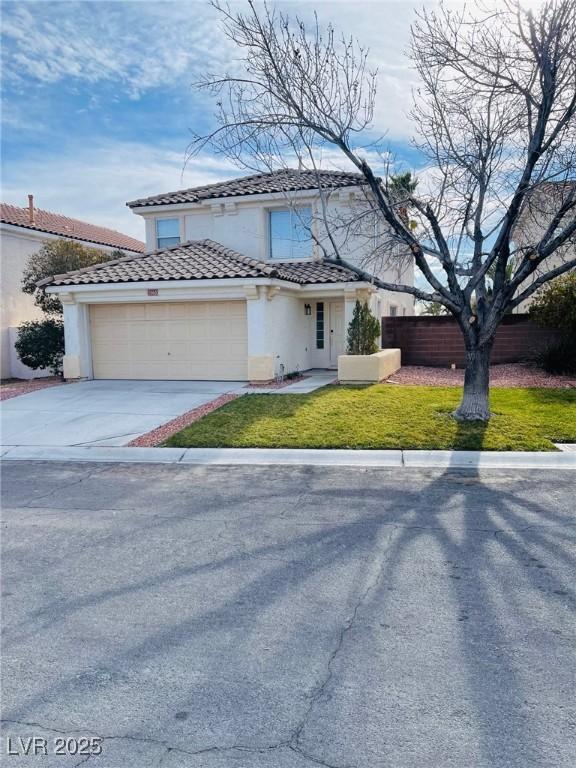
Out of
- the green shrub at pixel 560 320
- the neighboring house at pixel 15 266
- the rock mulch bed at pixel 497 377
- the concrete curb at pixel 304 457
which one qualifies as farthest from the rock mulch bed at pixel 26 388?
the green shrub at pixel 560 320

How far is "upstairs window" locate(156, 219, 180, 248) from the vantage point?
2144cm

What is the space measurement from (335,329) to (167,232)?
7238 mm

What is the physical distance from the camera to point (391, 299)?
75.4 ft

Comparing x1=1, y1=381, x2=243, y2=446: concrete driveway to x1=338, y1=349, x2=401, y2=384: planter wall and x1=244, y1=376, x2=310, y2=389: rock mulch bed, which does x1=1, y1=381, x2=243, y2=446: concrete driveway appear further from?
x1=338, y1=349, x2=401, y2=384: planter wall

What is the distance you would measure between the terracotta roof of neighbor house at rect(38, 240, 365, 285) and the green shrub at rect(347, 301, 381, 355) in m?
1.20

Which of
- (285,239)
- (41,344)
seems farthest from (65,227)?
(285,239)

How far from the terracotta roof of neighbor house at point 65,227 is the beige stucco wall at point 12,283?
1.60 feet

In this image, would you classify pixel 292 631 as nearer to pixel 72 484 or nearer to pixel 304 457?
pixel 72 484

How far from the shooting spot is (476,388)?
35.7ft

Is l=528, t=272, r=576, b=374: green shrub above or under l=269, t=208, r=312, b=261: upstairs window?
under

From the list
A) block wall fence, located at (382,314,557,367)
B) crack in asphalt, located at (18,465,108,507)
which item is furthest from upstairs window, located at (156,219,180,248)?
crack in asphalt, located at (18,465,108,507)

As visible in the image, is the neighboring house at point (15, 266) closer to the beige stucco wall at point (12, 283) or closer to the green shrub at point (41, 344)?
the beige stucco wall at point (12, 283)

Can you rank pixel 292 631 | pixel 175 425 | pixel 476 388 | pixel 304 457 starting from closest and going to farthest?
pixel 292 631 → pixel 304 457 → pixel 476 388 → pixel 175 425

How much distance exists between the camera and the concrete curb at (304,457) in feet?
28.5
